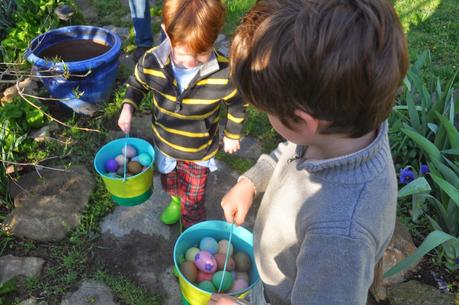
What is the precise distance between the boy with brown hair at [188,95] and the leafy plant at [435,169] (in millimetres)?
934

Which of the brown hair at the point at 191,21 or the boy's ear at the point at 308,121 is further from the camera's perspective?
the brown hair at the point at 191,21

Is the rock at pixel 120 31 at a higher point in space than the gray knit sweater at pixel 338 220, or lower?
lower

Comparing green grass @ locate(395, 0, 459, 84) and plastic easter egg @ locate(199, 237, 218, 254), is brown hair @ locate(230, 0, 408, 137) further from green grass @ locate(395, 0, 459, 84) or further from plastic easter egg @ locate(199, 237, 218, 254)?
green grass @ locate(395, 0, 459, 84)

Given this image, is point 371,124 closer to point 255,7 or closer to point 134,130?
point 255,7

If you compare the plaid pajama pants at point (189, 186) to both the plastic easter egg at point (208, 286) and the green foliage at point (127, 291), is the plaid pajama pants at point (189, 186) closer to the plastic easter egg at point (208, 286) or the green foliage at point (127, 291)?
the green foliage at point (127, 291)

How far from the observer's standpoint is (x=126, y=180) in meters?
1.99

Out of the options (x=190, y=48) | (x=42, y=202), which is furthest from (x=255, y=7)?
(x=42, y=202)

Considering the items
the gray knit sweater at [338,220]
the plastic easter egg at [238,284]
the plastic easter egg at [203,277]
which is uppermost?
the gray knit sweater at [338,220]

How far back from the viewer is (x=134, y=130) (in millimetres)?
2898

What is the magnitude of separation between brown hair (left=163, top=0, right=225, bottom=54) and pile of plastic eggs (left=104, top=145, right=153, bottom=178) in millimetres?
795

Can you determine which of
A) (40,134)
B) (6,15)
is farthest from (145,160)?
(6,15)

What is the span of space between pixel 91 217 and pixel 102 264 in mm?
309

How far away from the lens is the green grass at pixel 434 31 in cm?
354

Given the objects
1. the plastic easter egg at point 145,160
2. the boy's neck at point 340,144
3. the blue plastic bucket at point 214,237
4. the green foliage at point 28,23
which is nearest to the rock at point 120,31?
the green foliage at point 28,23
